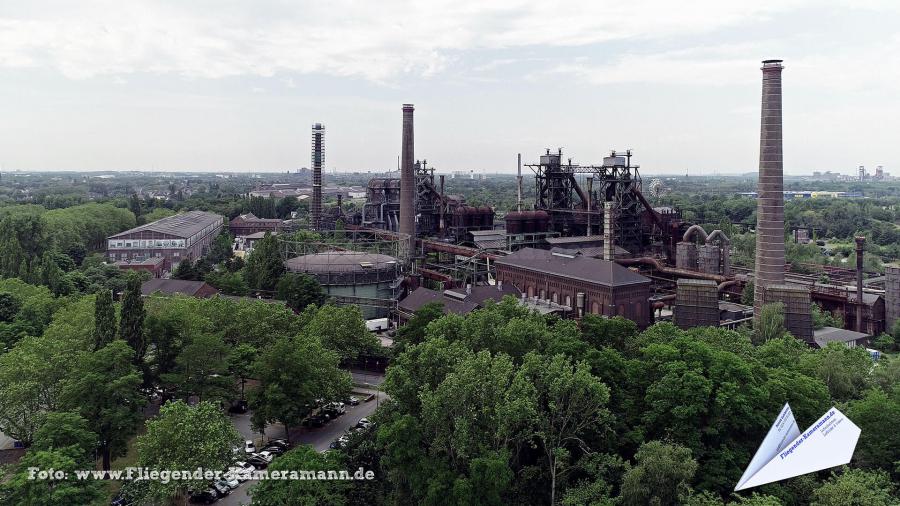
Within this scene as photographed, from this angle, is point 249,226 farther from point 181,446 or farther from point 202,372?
point 181,446

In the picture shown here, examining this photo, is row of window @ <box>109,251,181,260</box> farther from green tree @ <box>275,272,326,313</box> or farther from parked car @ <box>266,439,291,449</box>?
parked car @ <box>266,439,291,449</box>

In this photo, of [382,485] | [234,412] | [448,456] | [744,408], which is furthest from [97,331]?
[744,408]

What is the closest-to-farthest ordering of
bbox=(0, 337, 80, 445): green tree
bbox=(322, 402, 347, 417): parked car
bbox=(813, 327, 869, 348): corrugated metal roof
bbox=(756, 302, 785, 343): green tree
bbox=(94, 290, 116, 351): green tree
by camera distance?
bbox=(0, 337, 80, 445): green tree
bbox=(94, 290, 116, 351): green tree
bbox=(322, 402, 347, 417): parked car
bbox=(756, 302, 785, 343): green tree
bbox=(813, 327, 869, 348): corrugated metal roof

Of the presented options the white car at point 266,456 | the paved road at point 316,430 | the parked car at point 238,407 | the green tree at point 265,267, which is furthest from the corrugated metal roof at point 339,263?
the white car at point 266,456

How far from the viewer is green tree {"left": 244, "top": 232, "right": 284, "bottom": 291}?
6162cm

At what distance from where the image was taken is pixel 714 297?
45.2 m

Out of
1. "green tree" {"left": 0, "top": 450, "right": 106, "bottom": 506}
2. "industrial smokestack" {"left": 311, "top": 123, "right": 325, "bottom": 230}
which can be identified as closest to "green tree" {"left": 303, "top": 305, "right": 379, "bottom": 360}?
"green tree" {"left": 0, "top": 450, "right": 106, "bottom": 506}

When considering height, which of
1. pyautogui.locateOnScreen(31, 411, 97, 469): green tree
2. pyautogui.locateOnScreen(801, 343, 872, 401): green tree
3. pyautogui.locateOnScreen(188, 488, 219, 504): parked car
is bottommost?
pyautogui.locateOnScreen(188, 488, 219, 504): parked car

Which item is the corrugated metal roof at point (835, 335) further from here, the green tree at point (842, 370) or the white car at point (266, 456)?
the white car at point (266, 456)

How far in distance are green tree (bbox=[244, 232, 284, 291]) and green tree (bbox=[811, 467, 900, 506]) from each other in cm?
4990

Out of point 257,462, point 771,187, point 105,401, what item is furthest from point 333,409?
point 771,187

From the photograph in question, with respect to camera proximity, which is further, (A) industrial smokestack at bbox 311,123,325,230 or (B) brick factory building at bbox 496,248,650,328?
(A) industrial smokestack at bbox 311,123,325,230

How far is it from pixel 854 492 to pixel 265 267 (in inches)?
2068

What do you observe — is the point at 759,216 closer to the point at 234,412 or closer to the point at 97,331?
the point at 234,412
